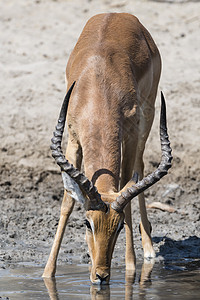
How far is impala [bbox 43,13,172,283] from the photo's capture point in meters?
6.62

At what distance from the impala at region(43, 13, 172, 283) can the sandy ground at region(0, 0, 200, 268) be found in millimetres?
1110

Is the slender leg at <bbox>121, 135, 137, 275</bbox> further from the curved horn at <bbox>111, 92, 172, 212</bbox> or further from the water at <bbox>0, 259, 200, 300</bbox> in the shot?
the curved horn at <bbox>111, 92, 172, 212</bbox>

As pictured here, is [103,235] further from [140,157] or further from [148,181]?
[140,157]

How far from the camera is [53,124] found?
12727mm

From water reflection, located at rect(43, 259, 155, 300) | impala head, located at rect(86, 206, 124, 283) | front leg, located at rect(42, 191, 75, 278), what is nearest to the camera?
impala head, located at rect(86, 206, 124, 283)

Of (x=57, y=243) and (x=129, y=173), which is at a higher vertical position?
(x=129, y=173)

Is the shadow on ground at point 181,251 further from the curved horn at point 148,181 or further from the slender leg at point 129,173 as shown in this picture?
the curved horn at point 148,181

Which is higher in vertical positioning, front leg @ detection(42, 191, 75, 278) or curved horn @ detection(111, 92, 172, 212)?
curved horn @ detection(111, 92, 172, 212)

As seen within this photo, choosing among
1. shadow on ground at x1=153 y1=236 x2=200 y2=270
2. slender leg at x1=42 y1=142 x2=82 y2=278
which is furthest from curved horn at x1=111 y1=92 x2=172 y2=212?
shadow on ground at x1=153 y1=236 x2=200 y2=270

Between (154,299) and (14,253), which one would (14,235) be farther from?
(154,299)

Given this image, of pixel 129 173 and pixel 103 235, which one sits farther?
pixel 129 173

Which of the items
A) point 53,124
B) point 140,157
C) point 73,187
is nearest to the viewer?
point 73,187

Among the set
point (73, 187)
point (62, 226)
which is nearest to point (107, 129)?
point (73, 187)

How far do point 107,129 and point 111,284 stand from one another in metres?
→ 1.80
